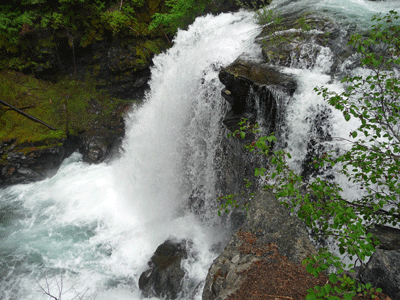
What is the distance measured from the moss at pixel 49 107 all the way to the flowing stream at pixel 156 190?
2065 mm

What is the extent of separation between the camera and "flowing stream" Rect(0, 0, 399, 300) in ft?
19.6

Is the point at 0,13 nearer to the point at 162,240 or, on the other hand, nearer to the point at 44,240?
the point at 44,240

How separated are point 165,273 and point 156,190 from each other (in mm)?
3219

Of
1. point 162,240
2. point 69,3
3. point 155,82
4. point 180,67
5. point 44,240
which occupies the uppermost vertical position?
point 69,3

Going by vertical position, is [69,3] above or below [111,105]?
above

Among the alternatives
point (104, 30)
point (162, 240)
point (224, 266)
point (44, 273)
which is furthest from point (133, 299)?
point (104, 30)

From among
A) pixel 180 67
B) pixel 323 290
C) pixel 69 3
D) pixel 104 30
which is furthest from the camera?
pixel 104 30

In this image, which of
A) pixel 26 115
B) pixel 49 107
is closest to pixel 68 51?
pixel 49 107

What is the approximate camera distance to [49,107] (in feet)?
36.4

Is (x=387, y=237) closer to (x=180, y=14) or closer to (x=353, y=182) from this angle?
(x=353, y=182)

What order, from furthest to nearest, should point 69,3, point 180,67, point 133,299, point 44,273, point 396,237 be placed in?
point 69,3 < point 180,67 < point 44,273 < point 133,299 < point 396,237

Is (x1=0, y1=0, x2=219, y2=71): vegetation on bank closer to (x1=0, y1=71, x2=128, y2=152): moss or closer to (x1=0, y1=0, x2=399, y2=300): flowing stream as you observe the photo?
(x1=0, y1=71, x2=128, y2=152): moss

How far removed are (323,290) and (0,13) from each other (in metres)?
14.5

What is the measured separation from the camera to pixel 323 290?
5.93ft
